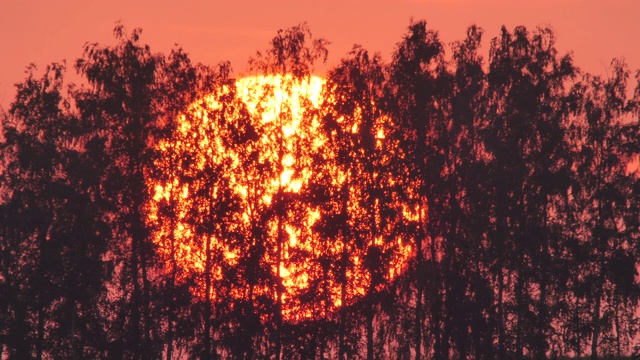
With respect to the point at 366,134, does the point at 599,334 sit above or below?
below

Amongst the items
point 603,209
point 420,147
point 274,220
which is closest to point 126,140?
point 274,220

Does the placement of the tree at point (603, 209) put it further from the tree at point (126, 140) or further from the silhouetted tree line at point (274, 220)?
the tree at point (126, 140)

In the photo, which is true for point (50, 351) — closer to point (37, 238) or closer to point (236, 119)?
point (37, 238)

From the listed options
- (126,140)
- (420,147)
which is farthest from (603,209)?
(126,140)

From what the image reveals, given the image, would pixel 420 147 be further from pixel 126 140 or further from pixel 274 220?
pixel 126 140

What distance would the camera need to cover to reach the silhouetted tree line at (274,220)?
54438mm

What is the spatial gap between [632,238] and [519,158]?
8.22m

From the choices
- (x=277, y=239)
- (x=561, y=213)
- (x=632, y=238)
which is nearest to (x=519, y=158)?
(x=561, y=213)

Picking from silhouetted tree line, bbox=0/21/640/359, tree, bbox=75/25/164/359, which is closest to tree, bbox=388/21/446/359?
silhouetted tree line, bbox=0/21/640/359

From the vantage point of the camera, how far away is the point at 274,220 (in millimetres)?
56156

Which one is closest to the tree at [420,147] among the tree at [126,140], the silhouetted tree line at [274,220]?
the silhouetted tree line at [274,220]

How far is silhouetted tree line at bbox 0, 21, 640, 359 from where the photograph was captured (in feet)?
179

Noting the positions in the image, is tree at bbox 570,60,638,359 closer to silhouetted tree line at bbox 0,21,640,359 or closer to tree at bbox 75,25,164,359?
silhouetted tree line at bbox 0,21,640,359

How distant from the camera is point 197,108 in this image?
186ft
